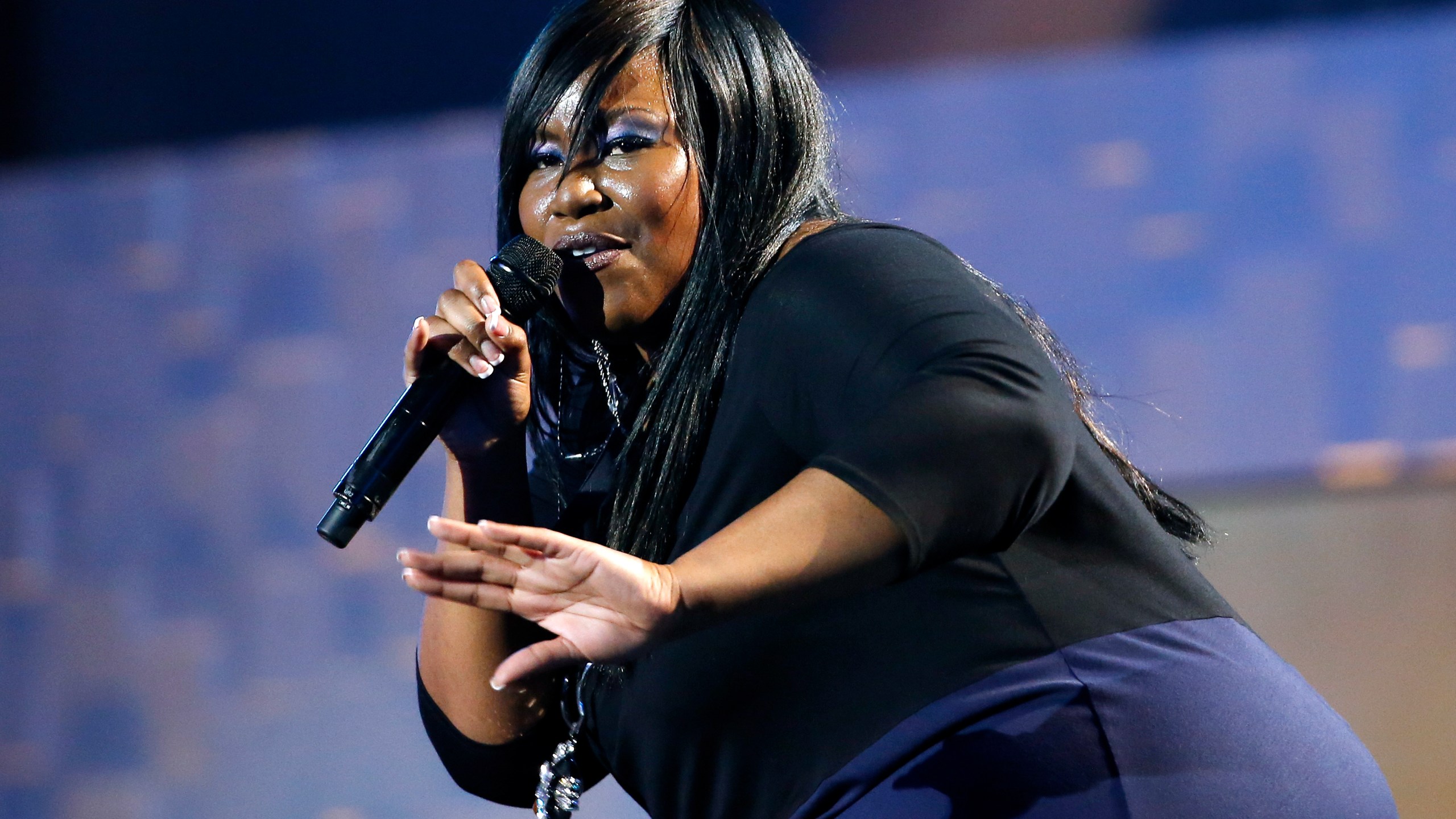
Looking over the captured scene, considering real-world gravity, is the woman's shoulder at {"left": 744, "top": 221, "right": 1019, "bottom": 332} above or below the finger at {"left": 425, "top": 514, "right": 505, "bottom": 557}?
above

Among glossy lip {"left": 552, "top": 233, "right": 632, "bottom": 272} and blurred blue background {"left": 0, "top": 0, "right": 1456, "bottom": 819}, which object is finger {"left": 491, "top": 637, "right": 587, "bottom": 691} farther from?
blurred blue background {"left": 0, "top": 0, "right": 1456, "bottom": 819}

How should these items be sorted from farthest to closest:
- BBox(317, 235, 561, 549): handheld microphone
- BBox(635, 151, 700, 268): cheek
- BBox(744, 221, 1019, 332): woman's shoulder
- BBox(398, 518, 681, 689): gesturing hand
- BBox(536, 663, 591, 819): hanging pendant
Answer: BBox(536, 663, 591, 819): hanging pendant → BBox(635, 151, 700, 268): cheek → BBox(317, 235, 561, 549): handheld microphone → BBox(744, 221, 1019, 332): woman's shoulder → BBox(398, 518, 681, 689): gesturing hand

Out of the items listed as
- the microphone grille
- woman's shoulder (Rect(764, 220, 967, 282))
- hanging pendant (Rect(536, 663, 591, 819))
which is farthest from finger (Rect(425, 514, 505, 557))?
hanging pendant (Rect(536, 663, 591, 819))

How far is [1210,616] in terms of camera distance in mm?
929

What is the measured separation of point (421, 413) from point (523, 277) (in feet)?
0.47

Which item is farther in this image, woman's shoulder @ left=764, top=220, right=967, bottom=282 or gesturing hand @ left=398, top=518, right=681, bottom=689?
woman's shoulder @ left=764, top=220, right=967, bottom=282

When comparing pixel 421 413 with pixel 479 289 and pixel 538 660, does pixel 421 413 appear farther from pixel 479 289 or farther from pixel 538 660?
pixel 538 660

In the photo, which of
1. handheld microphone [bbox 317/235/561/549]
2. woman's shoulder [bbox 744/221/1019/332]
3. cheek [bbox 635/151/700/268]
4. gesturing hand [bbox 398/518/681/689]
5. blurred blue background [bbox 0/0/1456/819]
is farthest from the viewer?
blurred blue background [bbox 0/0/1456/819]

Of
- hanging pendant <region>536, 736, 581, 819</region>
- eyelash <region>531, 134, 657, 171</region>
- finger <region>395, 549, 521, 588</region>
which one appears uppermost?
eyelash <region>531, 134, 657, 171</region>

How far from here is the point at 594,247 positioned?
3.58ft

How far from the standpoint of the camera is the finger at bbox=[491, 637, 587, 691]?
0.69m

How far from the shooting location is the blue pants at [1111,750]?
84 cm

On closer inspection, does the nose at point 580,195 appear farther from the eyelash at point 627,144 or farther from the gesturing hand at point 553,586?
the gesturing hand at point 553,586

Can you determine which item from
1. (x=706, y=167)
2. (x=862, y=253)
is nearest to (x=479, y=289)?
(x=706, y=167)
